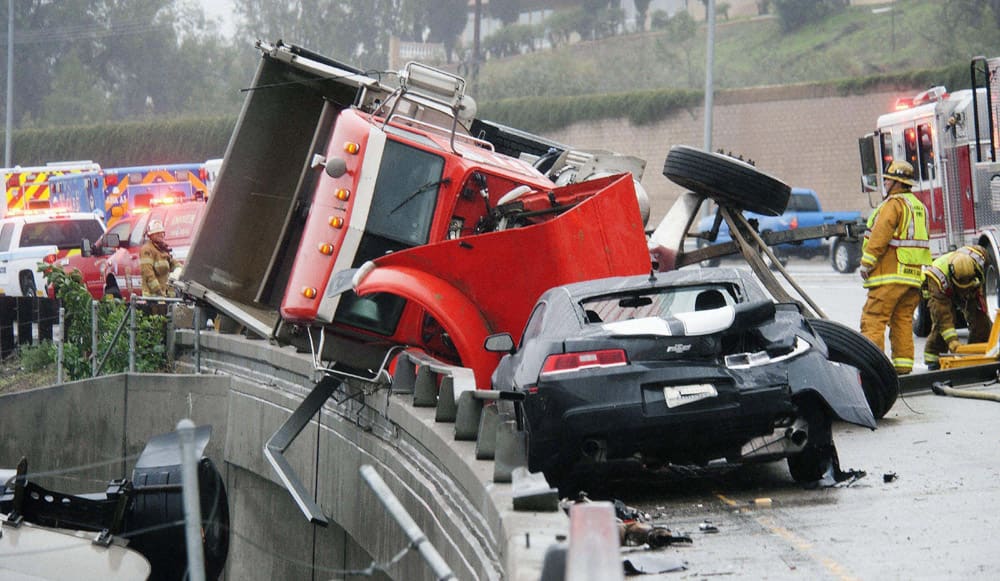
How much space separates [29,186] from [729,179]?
26.6m

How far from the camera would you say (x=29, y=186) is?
38.1m

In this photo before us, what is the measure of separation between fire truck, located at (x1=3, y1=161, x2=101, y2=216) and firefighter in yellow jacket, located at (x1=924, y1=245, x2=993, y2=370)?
2478 centimetres

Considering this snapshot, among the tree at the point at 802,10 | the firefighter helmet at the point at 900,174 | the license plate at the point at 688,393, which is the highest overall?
the tree at the point at 802,10

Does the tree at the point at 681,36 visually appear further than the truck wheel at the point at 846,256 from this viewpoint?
Yes

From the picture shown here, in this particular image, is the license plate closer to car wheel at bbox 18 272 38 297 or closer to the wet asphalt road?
the wet asphalt road

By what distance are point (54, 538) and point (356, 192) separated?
4.38 m

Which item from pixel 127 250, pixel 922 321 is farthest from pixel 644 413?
pixel 127 250

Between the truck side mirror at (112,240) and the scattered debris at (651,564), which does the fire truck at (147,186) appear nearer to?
the truck side mirror at (112,240)

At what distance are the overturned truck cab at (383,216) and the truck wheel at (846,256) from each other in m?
20.2

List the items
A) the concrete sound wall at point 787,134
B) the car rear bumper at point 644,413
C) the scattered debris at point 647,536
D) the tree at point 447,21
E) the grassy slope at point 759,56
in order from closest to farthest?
the scattered debris at point 647,536 < the car rear bumper at point 644,413 < the concrete sound wall at point 787,134 < the grassy slope at point 759,56 < the tree at point 447,21

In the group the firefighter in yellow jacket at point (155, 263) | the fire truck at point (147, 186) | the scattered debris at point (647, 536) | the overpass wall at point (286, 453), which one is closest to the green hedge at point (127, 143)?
the fire truck at point (147, 186)

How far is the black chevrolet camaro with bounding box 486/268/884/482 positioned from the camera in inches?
343

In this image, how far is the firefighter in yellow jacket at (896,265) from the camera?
46.3ft

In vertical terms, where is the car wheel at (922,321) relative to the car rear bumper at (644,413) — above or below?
below
